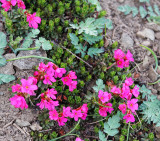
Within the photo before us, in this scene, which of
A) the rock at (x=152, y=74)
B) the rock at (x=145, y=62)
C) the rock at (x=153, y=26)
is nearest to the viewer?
the rock at (x=152, y=74)

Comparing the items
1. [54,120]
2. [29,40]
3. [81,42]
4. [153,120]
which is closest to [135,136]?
[153,120]

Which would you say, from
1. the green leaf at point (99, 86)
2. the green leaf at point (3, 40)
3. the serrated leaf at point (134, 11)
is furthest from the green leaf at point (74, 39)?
the serrated leaf at point (134, 11)

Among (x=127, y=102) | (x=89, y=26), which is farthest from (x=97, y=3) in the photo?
(x=127, y=102)

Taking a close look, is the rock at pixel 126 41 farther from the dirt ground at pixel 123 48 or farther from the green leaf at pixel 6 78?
the green leaf at pixel 6 78

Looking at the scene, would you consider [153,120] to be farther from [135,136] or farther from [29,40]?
[29,40]

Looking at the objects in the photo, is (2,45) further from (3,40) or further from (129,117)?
(129,117)

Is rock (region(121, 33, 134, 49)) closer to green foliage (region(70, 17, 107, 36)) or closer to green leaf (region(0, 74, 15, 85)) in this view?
green foliage (region(70, 17, 107, 36))

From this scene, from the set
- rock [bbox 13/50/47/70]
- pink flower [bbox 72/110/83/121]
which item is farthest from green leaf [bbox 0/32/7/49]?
pink flower [bbox 72/110/83/121]
